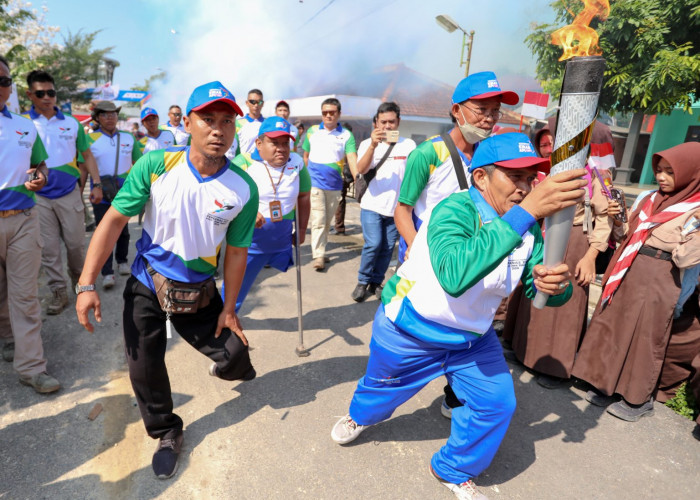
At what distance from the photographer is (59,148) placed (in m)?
4.50

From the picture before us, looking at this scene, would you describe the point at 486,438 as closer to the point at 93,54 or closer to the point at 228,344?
the point at 228,344

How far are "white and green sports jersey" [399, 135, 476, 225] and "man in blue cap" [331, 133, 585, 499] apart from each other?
1.10 m

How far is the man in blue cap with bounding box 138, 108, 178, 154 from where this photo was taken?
22.6 feet

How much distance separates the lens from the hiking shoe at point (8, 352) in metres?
3.54

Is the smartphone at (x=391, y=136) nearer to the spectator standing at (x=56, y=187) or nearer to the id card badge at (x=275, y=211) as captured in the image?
the id card badge at (x=275, y=211)

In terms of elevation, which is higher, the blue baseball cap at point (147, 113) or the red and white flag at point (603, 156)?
the blue baseball cap at point (147, 113)

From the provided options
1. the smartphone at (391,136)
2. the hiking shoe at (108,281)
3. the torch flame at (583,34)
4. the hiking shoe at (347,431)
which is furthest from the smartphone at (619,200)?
the hiking shoe at (108,281)

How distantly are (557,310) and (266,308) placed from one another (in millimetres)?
2997

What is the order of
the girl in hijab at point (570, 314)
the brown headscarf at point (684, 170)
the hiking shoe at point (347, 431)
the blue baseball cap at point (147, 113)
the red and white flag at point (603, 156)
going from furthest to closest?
1. the blue baseball cap at point (147, 113)
2. the red and white flag at point (603, 156)
3. the girl in hijab at point (570, 314)
4. the brown headscarf at point (684, 170)
5. the hiking shoe at point (347, 431)

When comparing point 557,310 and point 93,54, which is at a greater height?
point 93,54

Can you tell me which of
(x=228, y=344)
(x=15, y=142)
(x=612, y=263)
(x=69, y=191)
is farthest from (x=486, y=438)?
(x=69, y=191)

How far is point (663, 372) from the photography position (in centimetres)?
354

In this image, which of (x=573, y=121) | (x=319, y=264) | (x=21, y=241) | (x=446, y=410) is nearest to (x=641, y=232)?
(x=446, y=410)

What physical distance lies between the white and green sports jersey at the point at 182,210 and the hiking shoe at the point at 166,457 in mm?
992
